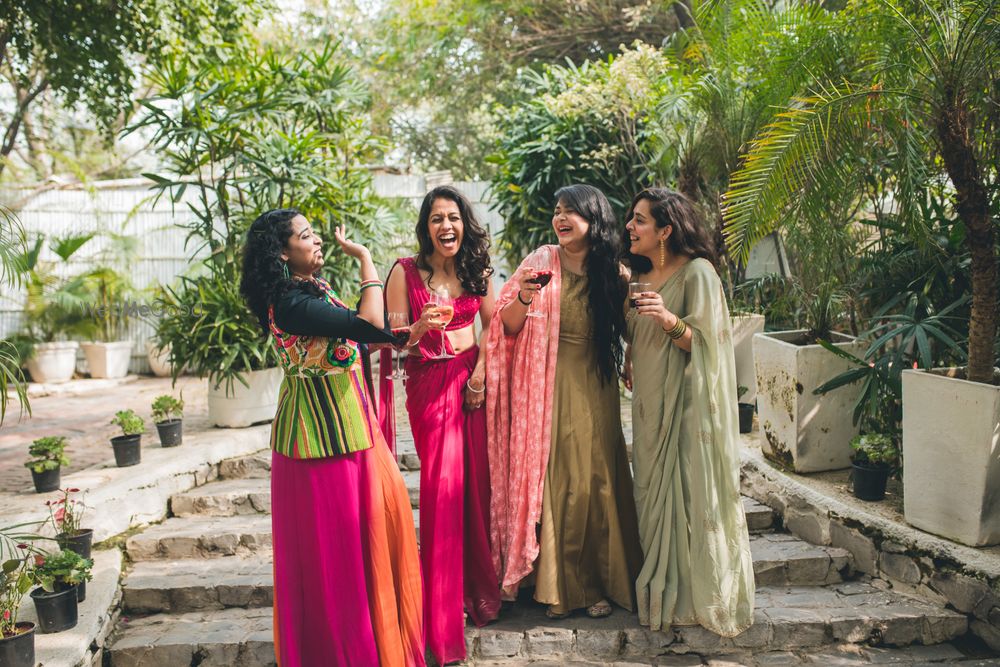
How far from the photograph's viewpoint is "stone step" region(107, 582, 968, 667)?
3.23 metres

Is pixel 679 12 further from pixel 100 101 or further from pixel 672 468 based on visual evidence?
pixel 672 468

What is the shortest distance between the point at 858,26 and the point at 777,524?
114 inches

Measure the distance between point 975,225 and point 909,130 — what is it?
0.69 m

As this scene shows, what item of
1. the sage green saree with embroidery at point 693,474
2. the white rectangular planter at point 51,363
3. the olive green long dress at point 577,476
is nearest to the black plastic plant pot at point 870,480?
the sage green saree with embroidery at point 693,474

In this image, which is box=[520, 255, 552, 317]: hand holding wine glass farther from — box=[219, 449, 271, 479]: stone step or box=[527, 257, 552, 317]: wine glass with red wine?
box=[219, 449, 271, 479]: stone step

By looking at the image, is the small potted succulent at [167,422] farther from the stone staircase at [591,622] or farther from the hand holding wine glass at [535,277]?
the hand holding wine glass at [535,277]

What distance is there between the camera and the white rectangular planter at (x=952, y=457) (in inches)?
129

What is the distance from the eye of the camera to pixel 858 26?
4.36 meters

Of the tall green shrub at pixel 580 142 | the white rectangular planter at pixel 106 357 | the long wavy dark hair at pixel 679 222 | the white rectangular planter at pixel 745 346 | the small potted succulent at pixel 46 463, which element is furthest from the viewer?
the white rectangular planter at pixel 106 357

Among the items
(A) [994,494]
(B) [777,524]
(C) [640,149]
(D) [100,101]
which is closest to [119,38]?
(D) [100,101]

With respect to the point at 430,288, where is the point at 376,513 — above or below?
below

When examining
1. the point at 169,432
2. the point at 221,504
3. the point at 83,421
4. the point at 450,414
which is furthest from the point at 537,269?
the point at 83,421

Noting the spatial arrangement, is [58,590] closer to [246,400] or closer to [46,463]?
[46,463]

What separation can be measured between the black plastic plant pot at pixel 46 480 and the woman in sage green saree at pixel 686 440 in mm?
3630
